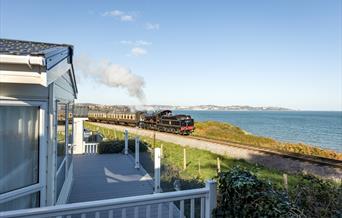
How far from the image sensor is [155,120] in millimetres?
31812

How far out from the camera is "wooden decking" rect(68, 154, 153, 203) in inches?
268

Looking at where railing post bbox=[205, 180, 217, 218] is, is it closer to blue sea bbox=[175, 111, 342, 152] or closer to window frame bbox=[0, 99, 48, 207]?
window frame bbox=[0, 99, 48, 207]

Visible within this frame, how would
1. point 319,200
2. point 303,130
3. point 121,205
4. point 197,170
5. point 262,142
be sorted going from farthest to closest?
point 303,130 → point 262,142 → point 197,170 → point 319,200 → point 121,205

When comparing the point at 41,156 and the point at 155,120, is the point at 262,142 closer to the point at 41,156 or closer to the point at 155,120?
Answer: the point at 155,120

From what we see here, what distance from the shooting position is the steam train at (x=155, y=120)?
90.9 ft

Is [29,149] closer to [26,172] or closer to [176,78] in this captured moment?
[26,172]

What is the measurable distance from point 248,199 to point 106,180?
18.6 ft

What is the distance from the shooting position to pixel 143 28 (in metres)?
22.9

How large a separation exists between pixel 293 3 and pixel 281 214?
Answer: 1448 centimetres

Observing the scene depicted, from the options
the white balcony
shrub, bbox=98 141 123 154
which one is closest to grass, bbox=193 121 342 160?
shrub, bbox=98 141 123 154

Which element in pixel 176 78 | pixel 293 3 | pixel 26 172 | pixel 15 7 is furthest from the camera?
pixel 176 78

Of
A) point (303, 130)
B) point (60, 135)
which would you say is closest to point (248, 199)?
point (60, 135)

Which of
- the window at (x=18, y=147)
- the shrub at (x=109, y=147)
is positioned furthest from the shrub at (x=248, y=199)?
the shrub at (x=109, y=147)

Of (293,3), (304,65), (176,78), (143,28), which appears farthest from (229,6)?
(176,78)
